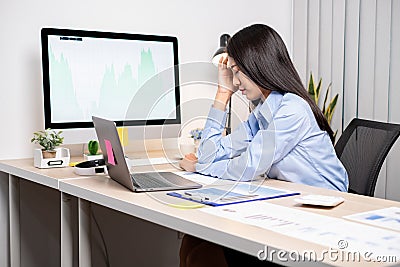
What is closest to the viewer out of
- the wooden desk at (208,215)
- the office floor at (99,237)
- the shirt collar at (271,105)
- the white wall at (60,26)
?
the wooden desk at (208,215)

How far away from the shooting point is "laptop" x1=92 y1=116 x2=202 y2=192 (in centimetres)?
174

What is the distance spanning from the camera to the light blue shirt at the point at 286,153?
74.0 inches

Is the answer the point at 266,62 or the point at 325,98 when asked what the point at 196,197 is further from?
the point at 325,98

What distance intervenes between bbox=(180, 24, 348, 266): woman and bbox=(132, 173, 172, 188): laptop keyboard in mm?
178

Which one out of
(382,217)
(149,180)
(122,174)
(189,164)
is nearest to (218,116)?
(189,164)

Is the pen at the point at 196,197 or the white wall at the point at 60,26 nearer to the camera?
the pen at the point at 196,197

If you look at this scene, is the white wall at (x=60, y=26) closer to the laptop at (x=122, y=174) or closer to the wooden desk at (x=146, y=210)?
the wooden desk at (x=146, y=210)

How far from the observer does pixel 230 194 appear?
5.45 ft

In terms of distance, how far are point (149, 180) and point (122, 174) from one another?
0.42 feet

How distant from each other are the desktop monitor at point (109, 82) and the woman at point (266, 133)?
0.47 m

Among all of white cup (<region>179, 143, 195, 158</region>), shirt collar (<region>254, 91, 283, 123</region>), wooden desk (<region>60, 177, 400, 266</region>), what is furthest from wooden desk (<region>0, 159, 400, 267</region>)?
white cup (<region>179, 143, 195, 158</region>)

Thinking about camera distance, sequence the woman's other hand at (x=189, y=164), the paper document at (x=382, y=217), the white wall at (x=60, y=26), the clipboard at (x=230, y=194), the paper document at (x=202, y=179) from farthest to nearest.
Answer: the white wall at (x=60, y=26), the woman's other hand at (x=189, y=164), the paper document at (x=202, y=179), the clipboard at (x=230, y=194), the paper document at (x=382, y=217)

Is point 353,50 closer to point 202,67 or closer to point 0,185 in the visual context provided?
point 202,67

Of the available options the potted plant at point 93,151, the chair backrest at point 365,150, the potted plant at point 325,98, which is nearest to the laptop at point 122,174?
the potted plant at point 93,151
